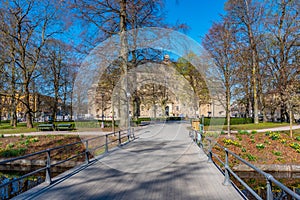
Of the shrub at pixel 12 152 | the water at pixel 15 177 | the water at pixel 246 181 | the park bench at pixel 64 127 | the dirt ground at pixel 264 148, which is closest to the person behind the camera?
the water at pixel 246 181

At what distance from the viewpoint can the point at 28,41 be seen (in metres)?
21.3

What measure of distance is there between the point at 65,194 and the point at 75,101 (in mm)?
5131

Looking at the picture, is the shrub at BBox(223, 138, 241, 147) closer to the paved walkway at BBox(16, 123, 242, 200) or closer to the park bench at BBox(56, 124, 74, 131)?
the paved walkway at BBox(16, 123, 242, 200)

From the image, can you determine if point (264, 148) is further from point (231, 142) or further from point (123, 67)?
point (123, 67)

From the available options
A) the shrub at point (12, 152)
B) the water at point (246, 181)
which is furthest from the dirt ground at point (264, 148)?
the shrub at point (12, 152)

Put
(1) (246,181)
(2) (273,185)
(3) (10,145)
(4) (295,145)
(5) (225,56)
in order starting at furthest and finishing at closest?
(3) (10,145), (5) (225,56), (4) (295,145), (1) (246,181), (2) (273,185)

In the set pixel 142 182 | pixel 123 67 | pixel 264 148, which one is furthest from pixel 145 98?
pixel 142 182

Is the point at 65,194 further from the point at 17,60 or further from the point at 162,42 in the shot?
the point at 17,60

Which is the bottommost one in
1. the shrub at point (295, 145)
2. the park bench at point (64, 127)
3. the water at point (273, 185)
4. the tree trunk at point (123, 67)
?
the water at point (273, 185)

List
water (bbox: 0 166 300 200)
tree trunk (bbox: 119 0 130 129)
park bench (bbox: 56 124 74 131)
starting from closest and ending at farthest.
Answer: water (bbox: 0 166 300 200), tree trunk (bbox: 119 0 130 129), park bench (bbox: 56 124 74 131)

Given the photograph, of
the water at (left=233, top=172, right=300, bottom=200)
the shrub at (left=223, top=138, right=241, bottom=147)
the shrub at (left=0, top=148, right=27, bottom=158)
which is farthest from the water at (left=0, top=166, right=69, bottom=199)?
the shrub at (left=223, top=138, right=241, bottom=147)

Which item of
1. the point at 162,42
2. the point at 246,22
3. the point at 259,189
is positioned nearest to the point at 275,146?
the point at 259,189

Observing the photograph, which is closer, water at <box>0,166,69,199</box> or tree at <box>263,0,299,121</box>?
water at <box>0,166,69,199</box>

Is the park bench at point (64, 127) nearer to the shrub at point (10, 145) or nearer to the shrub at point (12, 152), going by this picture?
the shrub at point (10, 145)
